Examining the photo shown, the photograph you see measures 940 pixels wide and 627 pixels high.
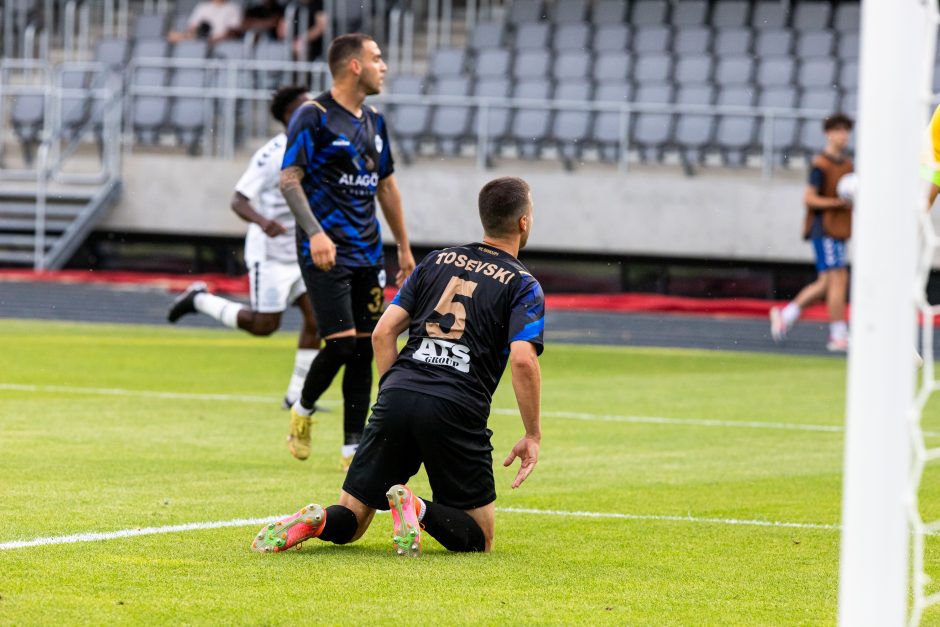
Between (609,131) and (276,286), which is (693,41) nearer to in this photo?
(609,131)

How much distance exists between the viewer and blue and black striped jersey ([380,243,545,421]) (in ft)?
18.5

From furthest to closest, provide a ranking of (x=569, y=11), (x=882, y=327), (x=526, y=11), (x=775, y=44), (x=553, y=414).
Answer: (x=526, y=11)
(x=569, y=11)
(x=775, y=44)
(x=553, y=414)
(x=882, y=327)

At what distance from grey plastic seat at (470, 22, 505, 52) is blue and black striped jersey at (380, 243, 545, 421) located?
66.6 feet

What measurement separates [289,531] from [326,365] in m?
2.60

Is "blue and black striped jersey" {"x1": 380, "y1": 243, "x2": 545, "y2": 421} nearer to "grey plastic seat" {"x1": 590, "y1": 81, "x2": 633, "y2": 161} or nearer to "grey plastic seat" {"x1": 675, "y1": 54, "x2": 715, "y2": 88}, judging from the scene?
"grey plastic seat" {"x1": 590, "y1": 81, "x2": 633, "y2": 161}

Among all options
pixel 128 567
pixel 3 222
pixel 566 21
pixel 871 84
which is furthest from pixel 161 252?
pixel 871 84

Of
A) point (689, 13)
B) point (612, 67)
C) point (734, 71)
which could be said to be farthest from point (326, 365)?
point (689, 13)

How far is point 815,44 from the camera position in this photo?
77.4 ft

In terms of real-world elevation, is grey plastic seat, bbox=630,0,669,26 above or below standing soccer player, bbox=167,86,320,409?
above

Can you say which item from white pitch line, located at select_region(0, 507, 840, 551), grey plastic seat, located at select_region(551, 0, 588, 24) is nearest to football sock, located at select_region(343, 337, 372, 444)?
white pitch line, located at select_region(0, 507, 840, 551)

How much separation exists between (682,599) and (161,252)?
21658 millimetres

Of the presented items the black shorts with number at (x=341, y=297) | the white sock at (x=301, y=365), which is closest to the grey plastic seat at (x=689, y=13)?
the white sock at (x=301, y=365)

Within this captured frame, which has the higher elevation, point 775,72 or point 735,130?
point 775,72

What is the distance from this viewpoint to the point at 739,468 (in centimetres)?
838
